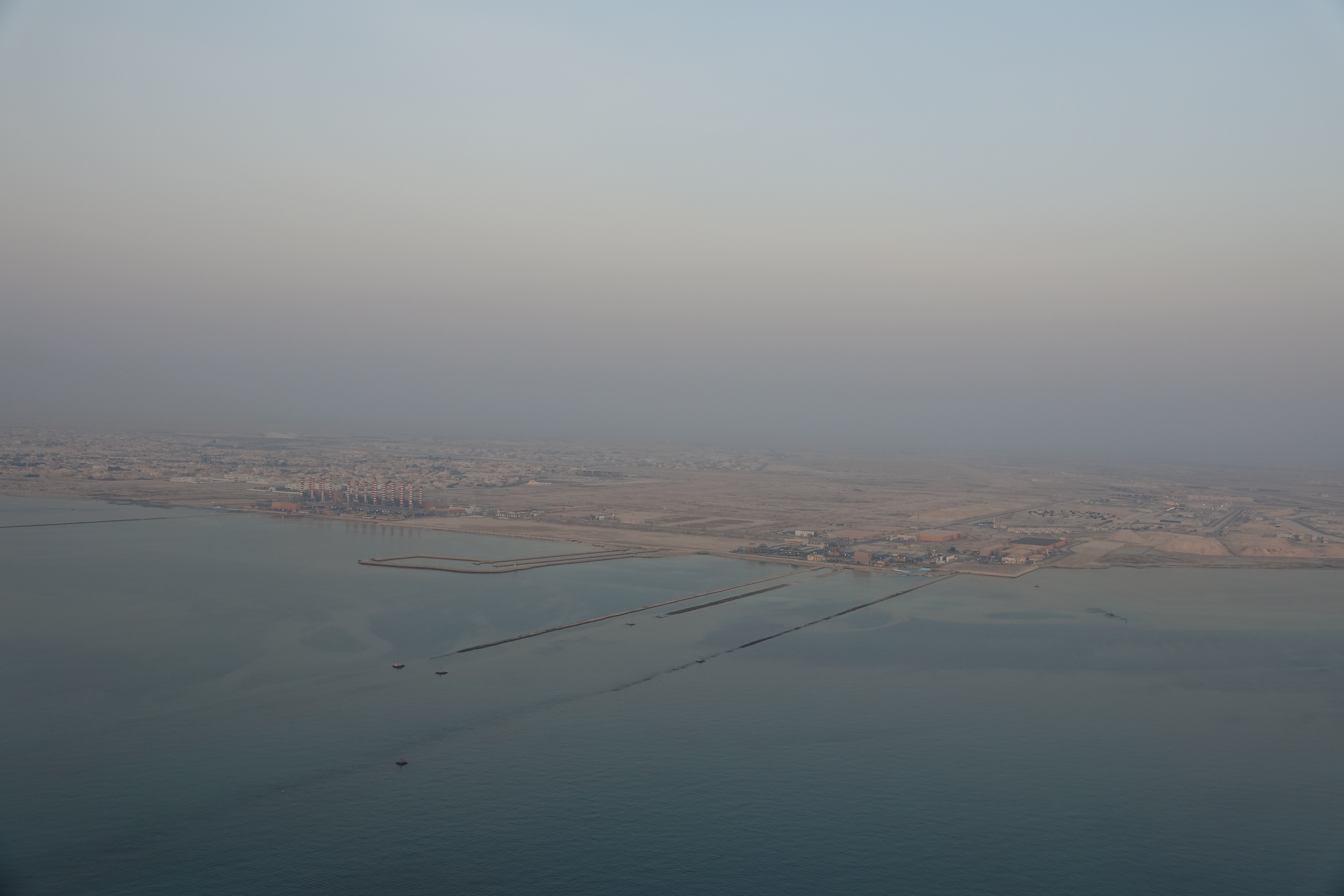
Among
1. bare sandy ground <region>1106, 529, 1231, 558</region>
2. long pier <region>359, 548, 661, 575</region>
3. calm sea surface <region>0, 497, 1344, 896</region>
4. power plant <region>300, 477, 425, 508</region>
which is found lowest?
calm sea surface <region>0, 497, 1344, 896</region>

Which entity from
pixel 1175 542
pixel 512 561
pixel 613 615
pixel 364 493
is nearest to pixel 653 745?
pixel 613 615

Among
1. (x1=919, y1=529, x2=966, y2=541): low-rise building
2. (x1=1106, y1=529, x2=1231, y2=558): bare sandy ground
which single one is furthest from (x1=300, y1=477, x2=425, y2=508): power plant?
(x1=1106, y1=529, x2=1231, y2=558): bare sandy ground

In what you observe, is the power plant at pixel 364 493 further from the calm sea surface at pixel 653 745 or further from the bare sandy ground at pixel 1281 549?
the bare sandy ground at pixel 1281 549

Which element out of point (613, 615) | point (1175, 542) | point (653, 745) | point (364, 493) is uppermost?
point (1175, 542)

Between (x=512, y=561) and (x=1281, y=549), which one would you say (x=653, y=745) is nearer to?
(x=512, y=561)

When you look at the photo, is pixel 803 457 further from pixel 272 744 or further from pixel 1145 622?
pixel 272 744

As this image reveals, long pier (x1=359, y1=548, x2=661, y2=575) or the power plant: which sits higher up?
the power plant

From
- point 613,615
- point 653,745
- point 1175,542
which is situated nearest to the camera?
point 653,745

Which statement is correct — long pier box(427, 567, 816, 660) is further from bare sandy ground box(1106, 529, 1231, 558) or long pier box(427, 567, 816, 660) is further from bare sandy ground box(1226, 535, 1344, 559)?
bare sandy ground box(1226, 535, 1344, 559)

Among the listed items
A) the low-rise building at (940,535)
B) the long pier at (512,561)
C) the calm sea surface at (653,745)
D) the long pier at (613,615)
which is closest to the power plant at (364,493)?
the long pier at (512,561)
